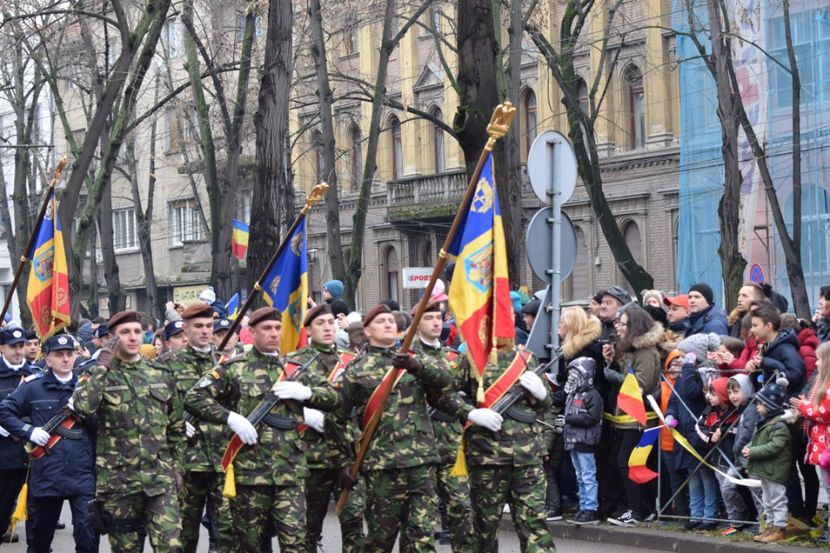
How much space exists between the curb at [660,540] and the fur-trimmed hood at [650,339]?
1.54m

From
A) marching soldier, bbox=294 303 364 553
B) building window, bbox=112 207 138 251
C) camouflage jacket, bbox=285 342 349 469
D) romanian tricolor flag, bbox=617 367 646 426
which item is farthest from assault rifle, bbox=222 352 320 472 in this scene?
building window, bbox=112 207 138 251

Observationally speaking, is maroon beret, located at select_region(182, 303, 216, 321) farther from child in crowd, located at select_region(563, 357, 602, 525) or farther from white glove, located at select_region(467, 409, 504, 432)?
child in crowd, located at select_region(563, 357, 602, 525)

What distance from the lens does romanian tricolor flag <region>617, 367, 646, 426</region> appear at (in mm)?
12430

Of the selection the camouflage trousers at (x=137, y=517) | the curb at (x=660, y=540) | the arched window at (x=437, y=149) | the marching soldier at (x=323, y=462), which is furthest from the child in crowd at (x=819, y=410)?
the arched window at (x=437, y=149)

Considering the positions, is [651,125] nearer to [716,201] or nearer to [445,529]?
[716,201]

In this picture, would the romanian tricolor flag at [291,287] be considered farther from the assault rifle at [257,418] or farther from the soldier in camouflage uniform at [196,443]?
the assault rifle at [257,418]

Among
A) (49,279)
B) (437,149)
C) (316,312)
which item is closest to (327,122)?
(49,279)

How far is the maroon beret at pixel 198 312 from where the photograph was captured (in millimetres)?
10938

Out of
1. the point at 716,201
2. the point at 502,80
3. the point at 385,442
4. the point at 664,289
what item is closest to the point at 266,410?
the point at 385,442

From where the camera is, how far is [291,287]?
12.2 meters

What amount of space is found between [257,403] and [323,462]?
914 mm

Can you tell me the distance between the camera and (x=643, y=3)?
121ft

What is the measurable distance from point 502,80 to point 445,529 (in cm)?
1170

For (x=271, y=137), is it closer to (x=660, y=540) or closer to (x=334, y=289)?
(x=334, y=289)
